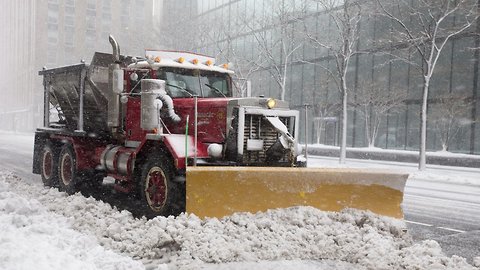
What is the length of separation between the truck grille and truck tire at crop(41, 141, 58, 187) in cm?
543

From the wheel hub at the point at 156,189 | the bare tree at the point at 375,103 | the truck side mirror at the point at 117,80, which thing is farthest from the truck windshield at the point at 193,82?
the bare tree at the point at 375,103

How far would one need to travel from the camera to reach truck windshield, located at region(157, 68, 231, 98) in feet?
26.7

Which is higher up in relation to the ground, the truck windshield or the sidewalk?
the truck windshield

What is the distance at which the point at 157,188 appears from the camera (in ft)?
23.8

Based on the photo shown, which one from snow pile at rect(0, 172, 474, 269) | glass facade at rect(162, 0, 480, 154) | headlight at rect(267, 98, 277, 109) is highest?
glass facade at rect(162, 0, 480, 154)

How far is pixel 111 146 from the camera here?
9.16 metres

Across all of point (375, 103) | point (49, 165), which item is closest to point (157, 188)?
point (49, 165)

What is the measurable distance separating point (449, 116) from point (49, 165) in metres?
21.2

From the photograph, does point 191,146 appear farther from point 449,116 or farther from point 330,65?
point 330,65

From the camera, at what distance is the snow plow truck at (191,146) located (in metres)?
6.31

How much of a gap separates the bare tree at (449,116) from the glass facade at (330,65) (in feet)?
0.61

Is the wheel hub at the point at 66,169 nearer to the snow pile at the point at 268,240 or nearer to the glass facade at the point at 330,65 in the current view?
the snow pile at the point at 268,240

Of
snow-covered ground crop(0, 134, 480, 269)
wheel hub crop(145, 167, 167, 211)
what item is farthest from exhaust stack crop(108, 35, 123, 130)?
snow-covered ground crop(0, 134, 480, 269)

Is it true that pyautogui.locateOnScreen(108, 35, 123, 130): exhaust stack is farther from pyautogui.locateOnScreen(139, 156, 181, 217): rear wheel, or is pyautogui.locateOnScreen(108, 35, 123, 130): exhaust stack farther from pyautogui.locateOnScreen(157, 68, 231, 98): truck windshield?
pyautogui.locateOnScreen(139, 156, 181, 217): rear wheel
